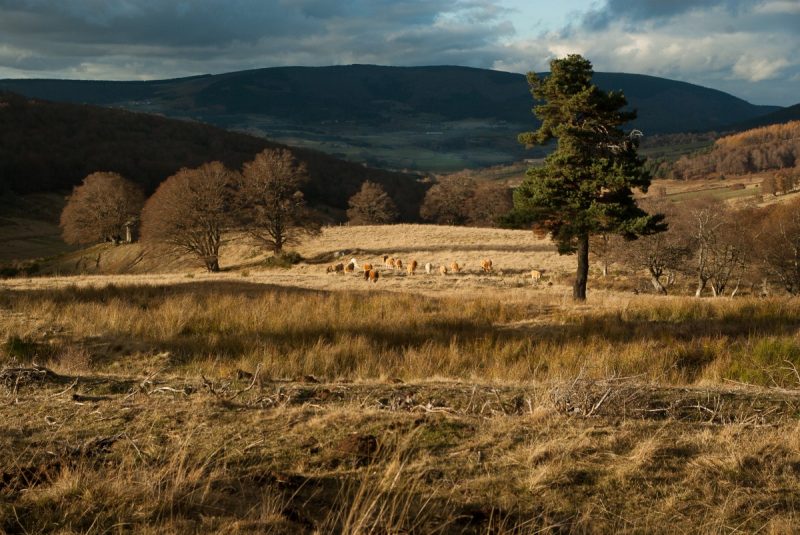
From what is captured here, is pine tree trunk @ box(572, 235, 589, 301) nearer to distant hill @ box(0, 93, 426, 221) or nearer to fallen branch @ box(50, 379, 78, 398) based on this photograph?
fallen branch @ box(50, 379, 78, 398)

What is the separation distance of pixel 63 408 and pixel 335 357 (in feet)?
16.0

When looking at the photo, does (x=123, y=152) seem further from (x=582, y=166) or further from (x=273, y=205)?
(x=582, y=166)

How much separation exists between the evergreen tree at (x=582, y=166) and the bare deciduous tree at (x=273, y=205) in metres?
33.7

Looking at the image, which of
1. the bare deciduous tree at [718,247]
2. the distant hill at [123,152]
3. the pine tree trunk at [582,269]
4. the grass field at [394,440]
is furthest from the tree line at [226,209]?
the distant hill at [123,152]

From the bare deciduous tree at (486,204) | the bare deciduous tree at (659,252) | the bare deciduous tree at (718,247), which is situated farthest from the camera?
the bare deciduous tree at (486,204)

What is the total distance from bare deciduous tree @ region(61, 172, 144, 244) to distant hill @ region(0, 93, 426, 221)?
60.0 metres

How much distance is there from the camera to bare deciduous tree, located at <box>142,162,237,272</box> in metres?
49.3

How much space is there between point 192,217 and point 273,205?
6604mm

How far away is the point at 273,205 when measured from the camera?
5200 centimetres

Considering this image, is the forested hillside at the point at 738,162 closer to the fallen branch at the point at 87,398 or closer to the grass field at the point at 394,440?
the grass field at the point at 394,440

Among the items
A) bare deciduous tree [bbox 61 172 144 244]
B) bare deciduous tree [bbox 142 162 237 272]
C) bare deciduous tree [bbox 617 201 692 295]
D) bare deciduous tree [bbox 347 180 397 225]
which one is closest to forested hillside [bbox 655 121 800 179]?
bare deciduous tree [bbox 347 180 397 225]

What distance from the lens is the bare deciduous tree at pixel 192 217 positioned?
49344mm

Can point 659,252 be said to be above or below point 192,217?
below

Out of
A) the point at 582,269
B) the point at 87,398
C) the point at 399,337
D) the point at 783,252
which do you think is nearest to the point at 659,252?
the point at 783,252
